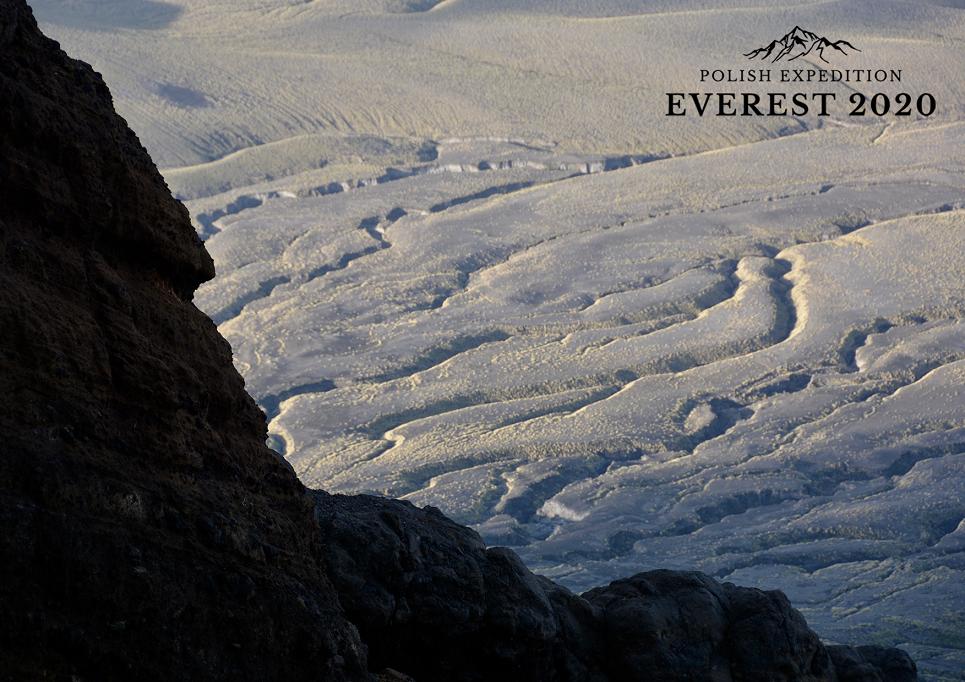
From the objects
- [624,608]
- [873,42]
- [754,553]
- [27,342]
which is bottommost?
[754,553]

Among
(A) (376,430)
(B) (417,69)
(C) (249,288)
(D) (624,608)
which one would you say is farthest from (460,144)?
(D) (624,608)

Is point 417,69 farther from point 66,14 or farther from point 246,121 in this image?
point 66,14

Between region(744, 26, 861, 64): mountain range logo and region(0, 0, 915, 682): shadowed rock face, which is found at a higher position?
region(744, 26, 861, 64): mountain range logo

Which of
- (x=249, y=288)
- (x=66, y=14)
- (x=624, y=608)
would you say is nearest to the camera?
(x=624, y=608)

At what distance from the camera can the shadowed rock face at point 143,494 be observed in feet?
33.2

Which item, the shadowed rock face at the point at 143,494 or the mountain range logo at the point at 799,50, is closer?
the shadowed rock face at the point at 143,494

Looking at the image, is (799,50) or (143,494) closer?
(143,494)

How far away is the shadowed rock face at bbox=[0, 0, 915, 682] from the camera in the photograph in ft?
33.2

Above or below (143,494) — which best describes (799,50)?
above

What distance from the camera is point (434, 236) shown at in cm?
9681

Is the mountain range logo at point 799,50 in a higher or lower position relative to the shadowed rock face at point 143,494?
higher

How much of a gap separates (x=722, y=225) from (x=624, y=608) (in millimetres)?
79050

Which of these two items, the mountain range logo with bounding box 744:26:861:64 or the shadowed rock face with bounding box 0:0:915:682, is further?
the mountain range logo with bounding box 744:26:861:64

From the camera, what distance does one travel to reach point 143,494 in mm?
10867
